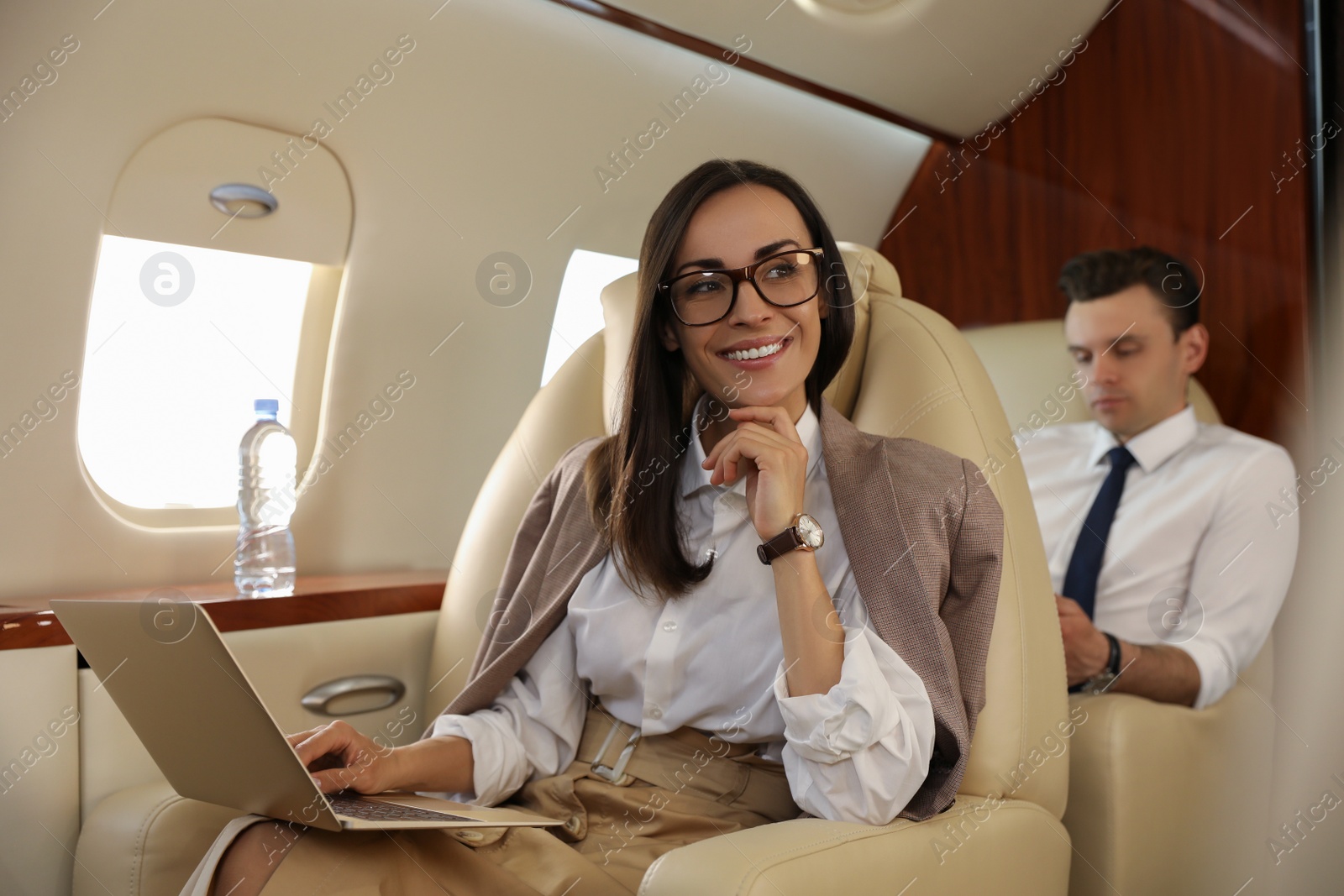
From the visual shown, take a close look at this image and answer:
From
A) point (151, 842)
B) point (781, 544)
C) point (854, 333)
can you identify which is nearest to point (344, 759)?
point (151, 842)

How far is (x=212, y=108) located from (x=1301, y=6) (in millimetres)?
2352

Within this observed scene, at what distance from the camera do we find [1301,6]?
228 centimetres

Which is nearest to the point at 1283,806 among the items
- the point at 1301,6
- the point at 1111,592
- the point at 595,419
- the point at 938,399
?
the point at 1111,592

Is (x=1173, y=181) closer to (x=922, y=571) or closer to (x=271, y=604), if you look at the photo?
(x=922, y=571)

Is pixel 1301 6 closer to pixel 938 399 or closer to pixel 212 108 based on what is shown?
pixel 938 399

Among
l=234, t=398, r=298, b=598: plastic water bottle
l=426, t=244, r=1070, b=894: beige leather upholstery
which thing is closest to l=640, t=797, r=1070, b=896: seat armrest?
l=426, t=244, r=1070, b=894: beige leather upholstery

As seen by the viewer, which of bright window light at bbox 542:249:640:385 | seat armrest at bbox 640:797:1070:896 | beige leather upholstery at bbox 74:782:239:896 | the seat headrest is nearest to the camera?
seat armrest at bbox 640:797:1070:896

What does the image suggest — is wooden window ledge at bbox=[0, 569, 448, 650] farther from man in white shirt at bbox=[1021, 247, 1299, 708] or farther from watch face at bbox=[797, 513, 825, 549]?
man in white shirt at bbox=[1021, 247, 1299, 708]

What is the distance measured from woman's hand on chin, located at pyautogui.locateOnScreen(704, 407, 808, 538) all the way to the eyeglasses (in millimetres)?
163

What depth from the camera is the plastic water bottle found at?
2.13m

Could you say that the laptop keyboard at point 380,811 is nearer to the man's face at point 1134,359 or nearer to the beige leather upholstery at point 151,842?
the beige leather upholstery at point 151,842

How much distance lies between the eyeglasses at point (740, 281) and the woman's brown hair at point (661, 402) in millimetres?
43

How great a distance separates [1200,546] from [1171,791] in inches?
25.1

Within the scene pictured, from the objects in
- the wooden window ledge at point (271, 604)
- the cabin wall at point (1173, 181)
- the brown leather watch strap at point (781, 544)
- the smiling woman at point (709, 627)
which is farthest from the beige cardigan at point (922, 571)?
the cabin wall at point (1173, 181)
